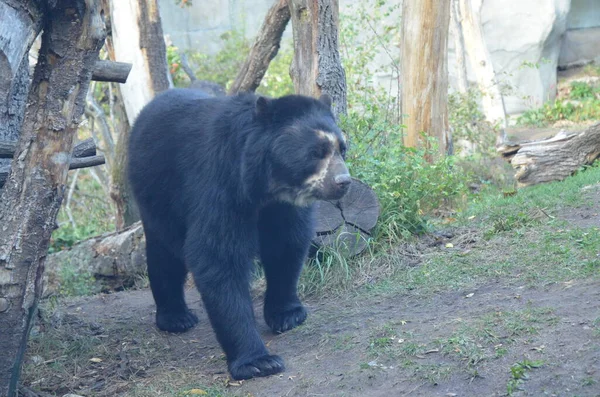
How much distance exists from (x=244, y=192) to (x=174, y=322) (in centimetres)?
129

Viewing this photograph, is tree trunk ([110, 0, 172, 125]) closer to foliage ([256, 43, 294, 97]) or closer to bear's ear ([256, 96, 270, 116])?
bear's ear ([256, 96, 270, 116])

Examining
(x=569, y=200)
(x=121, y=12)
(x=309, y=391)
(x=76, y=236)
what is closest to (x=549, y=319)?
(x=309, y=391)

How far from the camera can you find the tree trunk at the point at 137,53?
8.00 m

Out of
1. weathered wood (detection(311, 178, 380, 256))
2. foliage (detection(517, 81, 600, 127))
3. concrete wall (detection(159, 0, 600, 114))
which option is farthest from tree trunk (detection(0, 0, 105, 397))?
foliage (detection(517, 81, 600, 127))

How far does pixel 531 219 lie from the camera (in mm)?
5660

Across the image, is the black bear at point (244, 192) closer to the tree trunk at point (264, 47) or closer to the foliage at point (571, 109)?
the tree trunk at point (264, 47)

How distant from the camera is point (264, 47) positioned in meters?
7.60

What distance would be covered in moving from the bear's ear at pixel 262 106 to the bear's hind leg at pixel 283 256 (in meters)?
0.55

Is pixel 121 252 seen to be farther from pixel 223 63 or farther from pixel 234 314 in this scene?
pixel 223 63

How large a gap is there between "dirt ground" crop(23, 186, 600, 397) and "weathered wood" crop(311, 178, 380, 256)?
50cm

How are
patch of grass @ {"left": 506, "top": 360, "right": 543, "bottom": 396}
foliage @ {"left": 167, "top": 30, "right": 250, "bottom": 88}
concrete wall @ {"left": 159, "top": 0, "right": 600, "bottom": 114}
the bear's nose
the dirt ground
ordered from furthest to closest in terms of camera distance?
concrete wall @ {"left": 159, "top": 0, "right": 600, "bottom": 114}
foliage @ {"left": 167, "top": 30, "right": 250, "bottom": 88}
the bear's nose
the dirt ground
patch of grass @ {"left": 506, "top": 360, "right": 543, "bottom": 396}

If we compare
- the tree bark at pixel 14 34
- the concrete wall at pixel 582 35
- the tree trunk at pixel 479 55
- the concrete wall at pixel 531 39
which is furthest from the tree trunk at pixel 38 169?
the concrete wall at pixel 582 35

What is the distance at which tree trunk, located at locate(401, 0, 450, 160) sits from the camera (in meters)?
7.80

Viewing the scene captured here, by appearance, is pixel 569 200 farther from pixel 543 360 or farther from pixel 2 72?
pixel 2 72
